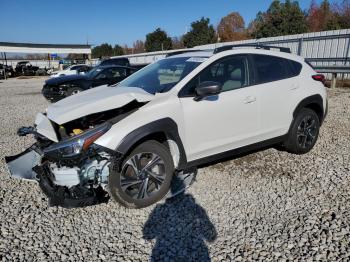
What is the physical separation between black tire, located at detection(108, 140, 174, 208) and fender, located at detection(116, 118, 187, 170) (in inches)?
6.0

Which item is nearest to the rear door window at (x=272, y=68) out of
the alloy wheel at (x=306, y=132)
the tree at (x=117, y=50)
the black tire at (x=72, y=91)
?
the alloy wheel at (x=306, y=132)

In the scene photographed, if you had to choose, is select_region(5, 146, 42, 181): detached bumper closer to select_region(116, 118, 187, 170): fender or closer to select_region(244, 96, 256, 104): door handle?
select_region(116, 118, 187, 170): fender

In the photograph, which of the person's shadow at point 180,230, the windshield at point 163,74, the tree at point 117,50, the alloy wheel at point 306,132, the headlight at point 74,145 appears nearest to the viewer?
the person's shadow at point 180,230

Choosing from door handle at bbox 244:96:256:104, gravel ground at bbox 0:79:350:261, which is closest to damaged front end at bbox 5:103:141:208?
gravel ground at bbox 0:79:350:261

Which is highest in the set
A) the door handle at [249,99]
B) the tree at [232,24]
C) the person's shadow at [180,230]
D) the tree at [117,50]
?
the tree at [232,24]

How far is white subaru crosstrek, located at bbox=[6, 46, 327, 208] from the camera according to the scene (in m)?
3.20

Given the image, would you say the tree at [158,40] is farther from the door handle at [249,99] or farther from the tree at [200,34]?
the door handle at [249,99]

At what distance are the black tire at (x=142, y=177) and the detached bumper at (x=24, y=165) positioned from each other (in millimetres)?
1087

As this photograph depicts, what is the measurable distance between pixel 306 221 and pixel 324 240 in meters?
0.33

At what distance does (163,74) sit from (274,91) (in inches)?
63.3

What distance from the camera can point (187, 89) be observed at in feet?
12.4

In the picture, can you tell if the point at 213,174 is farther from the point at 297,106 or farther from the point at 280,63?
the point at 280,63

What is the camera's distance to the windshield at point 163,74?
3969 mm

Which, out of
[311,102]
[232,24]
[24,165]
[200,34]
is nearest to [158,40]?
[200,34]
